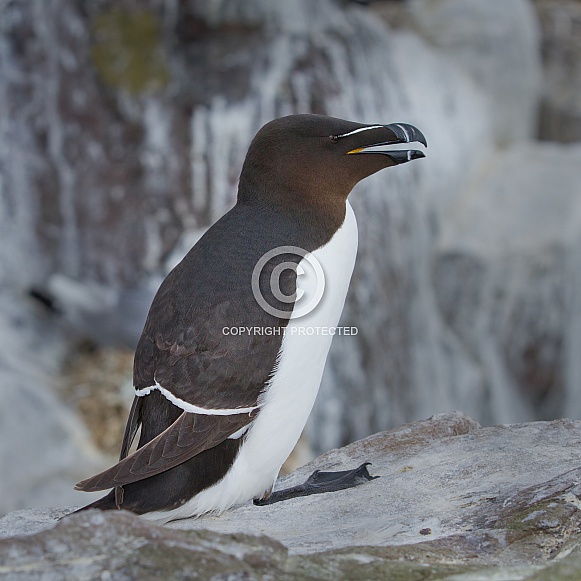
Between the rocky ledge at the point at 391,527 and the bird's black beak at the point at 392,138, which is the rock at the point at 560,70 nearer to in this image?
the rocky ledge at the point at 391,527

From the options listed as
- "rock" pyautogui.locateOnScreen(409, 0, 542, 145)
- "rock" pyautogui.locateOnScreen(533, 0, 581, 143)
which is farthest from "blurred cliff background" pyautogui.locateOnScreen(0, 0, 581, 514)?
"rock" pyautogui.locateOnScreen(533, 0, 581, 143)

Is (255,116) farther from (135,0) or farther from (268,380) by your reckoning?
(268,380)

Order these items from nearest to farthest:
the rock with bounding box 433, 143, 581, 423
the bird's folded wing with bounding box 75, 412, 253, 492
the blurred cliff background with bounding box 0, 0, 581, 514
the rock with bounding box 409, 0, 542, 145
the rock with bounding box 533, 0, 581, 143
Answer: the bird's folded wing with bounding box 75, 412, 253, 492 < the blurred cliff background with bounding box 0, 0, 581, 514 < the rock with bounding box 433, 143, 581, 423 < the rock with bounding box 409, 0, 542, 145 < the rock with bounding box 533, 0, 581, 143

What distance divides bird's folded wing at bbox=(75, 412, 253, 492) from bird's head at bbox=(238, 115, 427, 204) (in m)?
0.63

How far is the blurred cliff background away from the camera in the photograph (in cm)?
547

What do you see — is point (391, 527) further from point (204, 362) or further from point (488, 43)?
point (488, 43)

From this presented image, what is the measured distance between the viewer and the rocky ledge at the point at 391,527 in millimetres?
1629

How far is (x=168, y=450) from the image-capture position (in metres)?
2.14

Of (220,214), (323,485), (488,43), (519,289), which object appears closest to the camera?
(323,485)

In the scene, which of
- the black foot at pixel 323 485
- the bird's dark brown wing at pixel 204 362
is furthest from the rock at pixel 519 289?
the bird's dark brown wing at pixel 204 362

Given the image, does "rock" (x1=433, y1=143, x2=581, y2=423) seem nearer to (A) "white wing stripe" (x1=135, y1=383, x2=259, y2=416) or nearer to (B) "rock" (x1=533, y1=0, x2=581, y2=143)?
(B) "rock" (x1=533, y1=0, x2=581, y2=143)

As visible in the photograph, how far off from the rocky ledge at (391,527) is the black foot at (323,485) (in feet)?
0.07

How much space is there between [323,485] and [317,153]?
3.14 ft

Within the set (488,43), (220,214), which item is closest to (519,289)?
(220,214)
